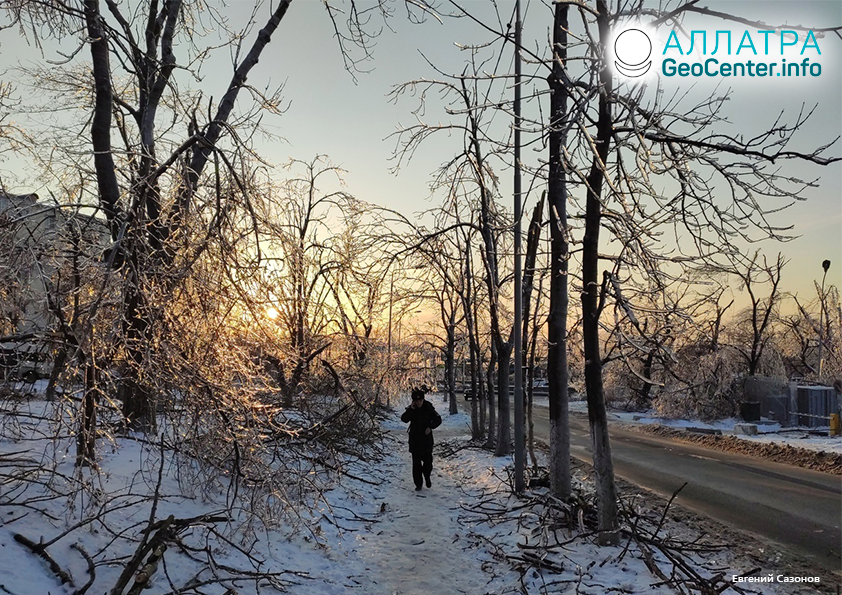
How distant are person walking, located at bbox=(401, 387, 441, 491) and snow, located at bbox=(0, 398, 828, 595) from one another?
4.19ft

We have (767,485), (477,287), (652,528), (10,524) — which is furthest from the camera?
(477,287)

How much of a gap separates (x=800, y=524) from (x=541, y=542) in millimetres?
3894

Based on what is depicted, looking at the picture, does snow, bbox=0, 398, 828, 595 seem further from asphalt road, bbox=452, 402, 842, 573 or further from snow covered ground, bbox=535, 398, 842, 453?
snow covered ground, bbox=535, 398, 842, 453

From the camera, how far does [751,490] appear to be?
31.9 feet

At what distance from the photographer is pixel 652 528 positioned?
270 inches

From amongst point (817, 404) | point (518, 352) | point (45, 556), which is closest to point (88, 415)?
point (45, 556)

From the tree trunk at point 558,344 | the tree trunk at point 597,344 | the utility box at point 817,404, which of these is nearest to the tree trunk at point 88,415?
the tree trunk at point 597,344

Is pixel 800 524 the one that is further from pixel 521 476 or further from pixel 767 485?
pixel 521 476

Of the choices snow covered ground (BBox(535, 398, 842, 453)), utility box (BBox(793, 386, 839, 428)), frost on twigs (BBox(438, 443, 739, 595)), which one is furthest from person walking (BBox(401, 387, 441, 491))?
utility box (BBox(793, 386, 839, 428))

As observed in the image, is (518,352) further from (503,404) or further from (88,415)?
(88,415)

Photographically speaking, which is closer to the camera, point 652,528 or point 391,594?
point 391,594

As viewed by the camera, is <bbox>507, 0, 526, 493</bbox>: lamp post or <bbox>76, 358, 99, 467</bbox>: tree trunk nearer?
<bbox>76, 358, 99, 467</bbox>: tree trunk

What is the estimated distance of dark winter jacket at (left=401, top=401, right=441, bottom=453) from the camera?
9.75 meters

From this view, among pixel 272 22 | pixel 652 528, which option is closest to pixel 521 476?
pixel 652 528
